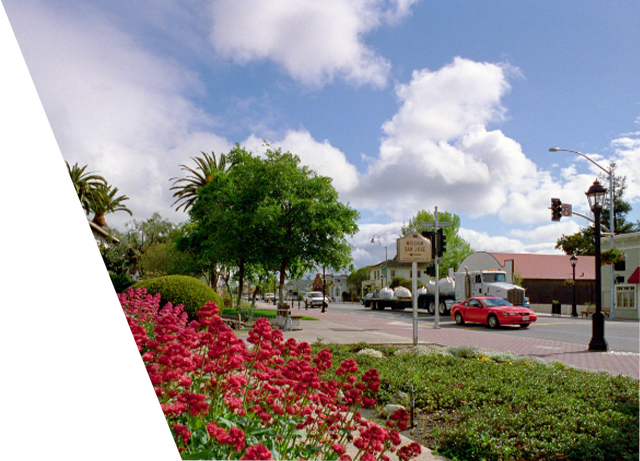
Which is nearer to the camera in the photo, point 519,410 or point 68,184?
point 519,410

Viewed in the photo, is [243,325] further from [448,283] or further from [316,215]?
[448,283]

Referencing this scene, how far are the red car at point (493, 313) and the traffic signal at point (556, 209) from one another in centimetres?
505

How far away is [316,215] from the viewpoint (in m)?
21.2

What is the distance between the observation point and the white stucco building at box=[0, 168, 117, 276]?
18.2 meters

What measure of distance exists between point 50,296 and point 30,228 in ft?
21.4

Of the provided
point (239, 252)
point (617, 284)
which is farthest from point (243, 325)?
point (617, 284)

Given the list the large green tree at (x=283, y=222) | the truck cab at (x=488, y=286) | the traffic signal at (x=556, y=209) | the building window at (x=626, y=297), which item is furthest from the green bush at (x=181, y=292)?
the building window at (x=626, y=297)

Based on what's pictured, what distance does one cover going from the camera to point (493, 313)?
2319 cm

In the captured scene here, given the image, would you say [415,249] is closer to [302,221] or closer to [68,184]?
[302,221]

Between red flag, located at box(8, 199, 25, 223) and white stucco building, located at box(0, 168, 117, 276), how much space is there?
0.21 feet

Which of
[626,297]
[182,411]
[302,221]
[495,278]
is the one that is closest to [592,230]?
[626,297]

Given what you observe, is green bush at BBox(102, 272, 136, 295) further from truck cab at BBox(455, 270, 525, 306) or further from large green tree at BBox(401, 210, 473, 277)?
large green tree at BBox(401, 210, 473, 277)

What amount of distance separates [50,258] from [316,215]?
43.2 feet

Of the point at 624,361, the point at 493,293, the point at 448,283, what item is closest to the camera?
the point at 624,361
